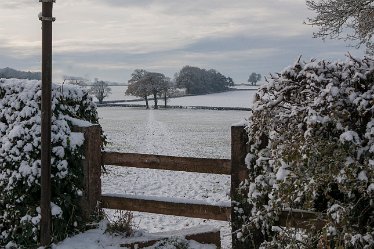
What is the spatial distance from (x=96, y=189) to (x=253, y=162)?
7.08ft

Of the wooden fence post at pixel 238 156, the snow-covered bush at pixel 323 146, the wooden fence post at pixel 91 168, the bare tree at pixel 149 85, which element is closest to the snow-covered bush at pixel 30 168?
the wooden fence post at pixel 91 168

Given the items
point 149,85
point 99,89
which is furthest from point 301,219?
point 99,89

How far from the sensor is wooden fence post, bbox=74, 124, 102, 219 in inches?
230

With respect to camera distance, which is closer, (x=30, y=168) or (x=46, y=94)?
(x=46, y=94)

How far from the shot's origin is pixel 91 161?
5895mm

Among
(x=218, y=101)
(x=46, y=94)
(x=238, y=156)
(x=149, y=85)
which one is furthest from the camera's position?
(x=149, y=85)

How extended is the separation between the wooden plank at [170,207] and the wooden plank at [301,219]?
0.78m

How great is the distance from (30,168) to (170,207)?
174 centimetres

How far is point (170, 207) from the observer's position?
18.4 ft

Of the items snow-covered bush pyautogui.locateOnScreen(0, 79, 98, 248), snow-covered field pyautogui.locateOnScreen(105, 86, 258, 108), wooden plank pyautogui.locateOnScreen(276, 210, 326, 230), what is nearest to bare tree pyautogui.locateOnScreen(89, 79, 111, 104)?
snow-covered field pyautogui.locateOnScreen(105, 86, 258, 108)

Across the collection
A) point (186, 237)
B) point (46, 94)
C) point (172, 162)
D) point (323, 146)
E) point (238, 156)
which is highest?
point (46, 94)

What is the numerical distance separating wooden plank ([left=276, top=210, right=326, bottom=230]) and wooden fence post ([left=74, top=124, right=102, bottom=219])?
96.1 inches

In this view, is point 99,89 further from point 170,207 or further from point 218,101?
point 170,207

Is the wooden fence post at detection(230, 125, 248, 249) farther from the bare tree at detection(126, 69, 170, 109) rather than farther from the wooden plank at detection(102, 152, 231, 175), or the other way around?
the bare tree at detection(126, 69, 170, 109)
